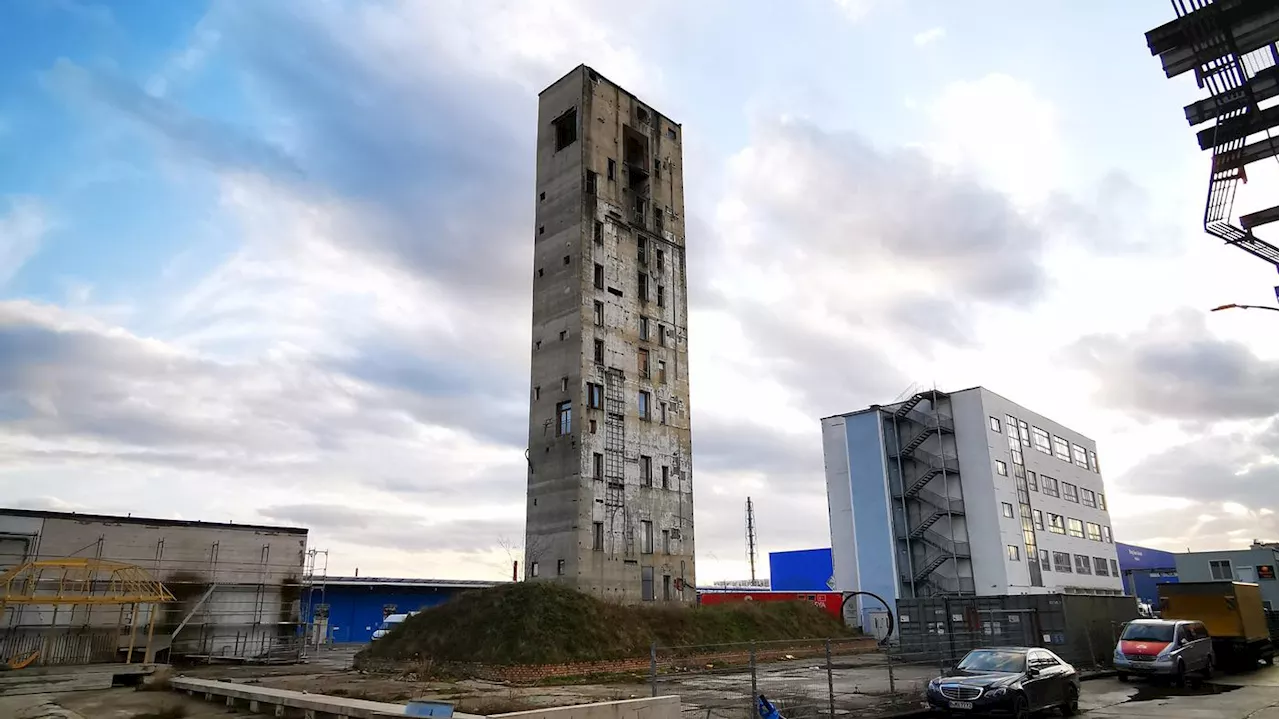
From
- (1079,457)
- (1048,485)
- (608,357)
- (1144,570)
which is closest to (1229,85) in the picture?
(608,357)

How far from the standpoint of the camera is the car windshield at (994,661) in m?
19.1

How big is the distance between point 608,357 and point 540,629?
1633 centimetres

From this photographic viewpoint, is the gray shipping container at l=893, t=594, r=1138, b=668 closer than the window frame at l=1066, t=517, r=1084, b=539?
Yes

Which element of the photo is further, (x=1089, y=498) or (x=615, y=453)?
(x=1089, y=498)

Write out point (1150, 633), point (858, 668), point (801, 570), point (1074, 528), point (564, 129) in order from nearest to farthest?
point (1150, 633) < point (858, 668) < point (564, 129) < point (1074, 528) < point (801, 570)

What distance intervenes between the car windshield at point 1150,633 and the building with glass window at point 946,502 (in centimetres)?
2969

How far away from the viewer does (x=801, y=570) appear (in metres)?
94.6

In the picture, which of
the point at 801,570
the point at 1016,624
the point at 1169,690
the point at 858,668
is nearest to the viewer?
the point at 1169,690

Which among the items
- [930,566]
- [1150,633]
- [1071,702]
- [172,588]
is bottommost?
[1071,702]

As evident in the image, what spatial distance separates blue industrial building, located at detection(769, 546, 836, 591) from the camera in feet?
301

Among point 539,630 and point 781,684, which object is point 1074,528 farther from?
point 781,684

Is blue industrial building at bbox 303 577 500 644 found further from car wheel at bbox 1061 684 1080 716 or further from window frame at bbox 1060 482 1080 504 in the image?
car wheel at bbox 1061 684 1080 716

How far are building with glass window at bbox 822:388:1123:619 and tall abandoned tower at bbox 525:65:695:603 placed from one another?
20.7 metres

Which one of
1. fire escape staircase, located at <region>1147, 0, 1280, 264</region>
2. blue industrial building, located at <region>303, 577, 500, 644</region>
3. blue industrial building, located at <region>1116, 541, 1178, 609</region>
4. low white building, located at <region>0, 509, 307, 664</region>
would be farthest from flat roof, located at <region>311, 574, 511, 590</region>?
blue industrial building, located at <region>1116, 541, 1178, 609</region>
